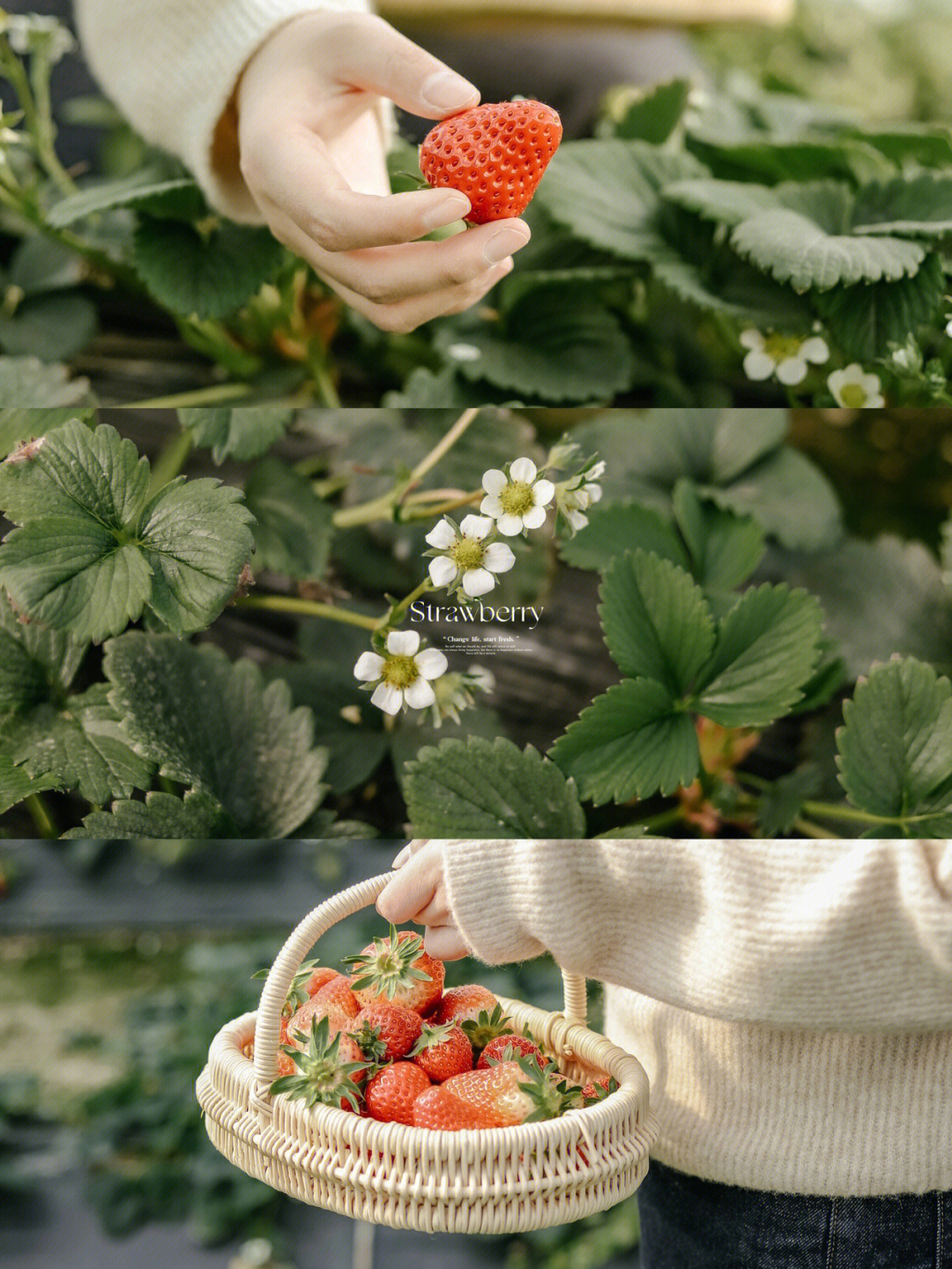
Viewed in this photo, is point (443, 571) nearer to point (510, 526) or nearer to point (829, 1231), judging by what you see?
point (510, 526)

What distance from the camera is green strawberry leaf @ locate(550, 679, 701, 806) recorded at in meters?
0.51

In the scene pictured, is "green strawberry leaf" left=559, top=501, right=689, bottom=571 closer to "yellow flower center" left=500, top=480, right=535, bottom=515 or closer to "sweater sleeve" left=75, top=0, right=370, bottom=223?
"yellow flower center" left=500, top=480, right=535, bottom=515

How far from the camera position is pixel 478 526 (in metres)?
0.51

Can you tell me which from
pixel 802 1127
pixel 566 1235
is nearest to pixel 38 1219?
pixel 566 1235

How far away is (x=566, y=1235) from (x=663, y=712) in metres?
0.89

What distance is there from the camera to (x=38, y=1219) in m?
1.17

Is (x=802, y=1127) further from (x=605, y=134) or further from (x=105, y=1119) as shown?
(x=105, y=1119)

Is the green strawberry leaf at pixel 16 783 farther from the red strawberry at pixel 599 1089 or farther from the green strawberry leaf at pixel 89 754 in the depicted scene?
the red strawberry at pixel 599 1089

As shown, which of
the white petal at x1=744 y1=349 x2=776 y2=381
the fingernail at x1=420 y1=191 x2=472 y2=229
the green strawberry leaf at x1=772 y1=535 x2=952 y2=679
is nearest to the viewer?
the fingernail at x1=420 y1=191 x2=472 y2=229

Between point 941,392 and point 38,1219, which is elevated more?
point 941,392

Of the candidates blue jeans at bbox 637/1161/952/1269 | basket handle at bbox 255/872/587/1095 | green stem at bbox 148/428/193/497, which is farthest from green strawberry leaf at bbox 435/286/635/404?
blue jeans at bbox 637/1161/952/1269

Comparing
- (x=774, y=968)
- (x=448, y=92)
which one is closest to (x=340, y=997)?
(x=774, y=968)

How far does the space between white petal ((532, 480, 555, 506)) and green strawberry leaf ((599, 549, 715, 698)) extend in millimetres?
42

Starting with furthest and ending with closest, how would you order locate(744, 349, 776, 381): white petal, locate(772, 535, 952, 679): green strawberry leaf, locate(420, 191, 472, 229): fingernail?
locate(744, 349, 776, 381): white petal, locate(772, 535, 952, 679): green strawberry leaf, locate(420, 191, 472, 229): fingernail
